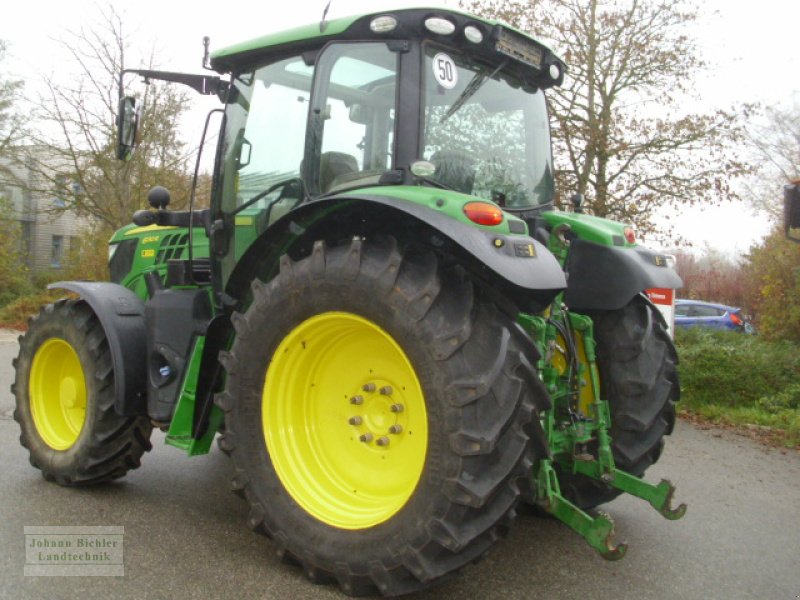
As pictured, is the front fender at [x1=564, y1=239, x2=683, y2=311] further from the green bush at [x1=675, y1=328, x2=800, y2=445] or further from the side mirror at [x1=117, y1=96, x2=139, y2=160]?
the green bush at [x1=675, y1=328, x2=800, y2=445]

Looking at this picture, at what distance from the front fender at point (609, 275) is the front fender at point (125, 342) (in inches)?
95.0

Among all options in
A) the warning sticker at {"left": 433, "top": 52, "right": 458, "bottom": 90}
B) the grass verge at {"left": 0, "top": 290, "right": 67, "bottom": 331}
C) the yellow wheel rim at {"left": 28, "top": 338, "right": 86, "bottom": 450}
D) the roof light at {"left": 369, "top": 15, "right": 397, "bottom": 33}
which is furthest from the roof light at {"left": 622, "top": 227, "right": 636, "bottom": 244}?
the grass verge at {"left": 0, "top": 290, "right": 67, "bottom": 331}

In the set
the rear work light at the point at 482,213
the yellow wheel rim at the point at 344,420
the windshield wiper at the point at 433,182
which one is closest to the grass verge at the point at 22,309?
the yellow wheel rim at the point at 344,420

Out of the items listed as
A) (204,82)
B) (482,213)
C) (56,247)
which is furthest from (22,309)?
(482,213)

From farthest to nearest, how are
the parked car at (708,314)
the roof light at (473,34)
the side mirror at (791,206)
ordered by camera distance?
the parked car at (708,314), the side mirror at (791,206), the roof light at (473,34)

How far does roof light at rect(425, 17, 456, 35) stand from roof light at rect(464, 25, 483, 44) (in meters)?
0.11

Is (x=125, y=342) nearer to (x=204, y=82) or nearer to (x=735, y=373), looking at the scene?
(x=204, y=82)

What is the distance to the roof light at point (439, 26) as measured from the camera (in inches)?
126

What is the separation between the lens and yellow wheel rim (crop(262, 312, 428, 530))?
3078 millimetres

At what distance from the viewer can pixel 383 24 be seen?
10.8 ft

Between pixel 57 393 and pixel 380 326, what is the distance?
2.85 m

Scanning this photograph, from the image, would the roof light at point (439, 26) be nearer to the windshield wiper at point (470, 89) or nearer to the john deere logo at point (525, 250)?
the windshield wiper at point (470, 89)

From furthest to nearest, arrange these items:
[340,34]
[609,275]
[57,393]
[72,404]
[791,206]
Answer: [791,206]
[57,393]
[72,404]
[609,275]
[340,34]

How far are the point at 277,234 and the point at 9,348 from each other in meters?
11.1
